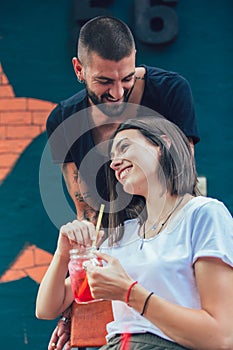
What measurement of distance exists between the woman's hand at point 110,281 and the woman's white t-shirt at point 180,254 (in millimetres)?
111

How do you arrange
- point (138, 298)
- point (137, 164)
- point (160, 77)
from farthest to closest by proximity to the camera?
1. point (160, 77)
2. point (137, 164)
3. point (138, 298)

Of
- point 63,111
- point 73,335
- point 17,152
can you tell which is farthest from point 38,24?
point 73,335

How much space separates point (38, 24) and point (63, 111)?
130 centimetres

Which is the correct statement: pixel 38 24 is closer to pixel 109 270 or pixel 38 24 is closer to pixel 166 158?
pixel 166 158

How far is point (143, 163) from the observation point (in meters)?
2.19

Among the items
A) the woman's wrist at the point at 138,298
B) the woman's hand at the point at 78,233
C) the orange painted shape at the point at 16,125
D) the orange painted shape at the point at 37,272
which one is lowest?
the orange painted shape at the point at 37,272

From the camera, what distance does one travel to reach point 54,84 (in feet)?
13.2

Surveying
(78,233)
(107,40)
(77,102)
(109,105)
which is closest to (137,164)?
(78,233)

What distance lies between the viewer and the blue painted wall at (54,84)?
3990 mm

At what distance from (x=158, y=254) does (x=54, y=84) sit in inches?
84.2

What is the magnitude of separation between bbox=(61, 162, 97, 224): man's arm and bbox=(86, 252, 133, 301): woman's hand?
2.25ft

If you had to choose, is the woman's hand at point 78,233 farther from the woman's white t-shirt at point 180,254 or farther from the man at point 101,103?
the man at point 101,103

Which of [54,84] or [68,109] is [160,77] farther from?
[54,84]

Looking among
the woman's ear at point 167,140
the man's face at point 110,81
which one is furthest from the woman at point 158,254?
the man's face at point 110,81
